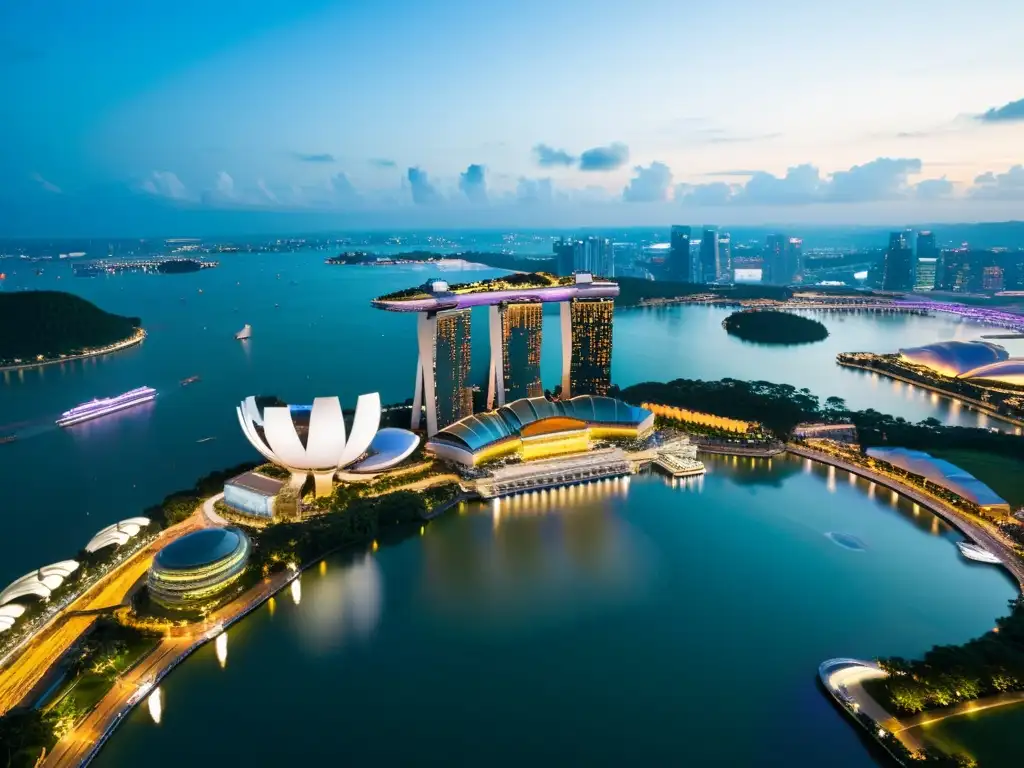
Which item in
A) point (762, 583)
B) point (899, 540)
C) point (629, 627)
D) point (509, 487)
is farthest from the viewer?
point (509, 487)

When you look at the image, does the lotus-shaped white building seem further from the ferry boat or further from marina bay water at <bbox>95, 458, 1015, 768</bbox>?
the ferry boat

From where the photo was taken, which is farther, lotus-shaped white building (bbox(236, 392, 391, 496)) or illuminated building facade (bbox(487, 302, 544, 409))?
illuminated building facade (bbox(487, 302, 544, 409))

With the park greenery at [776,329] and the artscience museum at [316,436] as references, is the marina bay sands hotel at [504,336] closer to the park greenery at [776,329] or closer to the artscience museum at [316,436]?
the artscience museum at [316,436]

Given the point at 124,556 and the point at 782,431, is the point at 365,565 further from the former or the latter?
the point at 782,431

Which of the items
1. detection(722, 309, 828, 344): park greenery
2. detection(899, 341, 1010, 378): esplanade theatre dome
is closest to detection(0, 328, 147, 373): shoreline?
detection(722, 309, 828, 344): park greenery

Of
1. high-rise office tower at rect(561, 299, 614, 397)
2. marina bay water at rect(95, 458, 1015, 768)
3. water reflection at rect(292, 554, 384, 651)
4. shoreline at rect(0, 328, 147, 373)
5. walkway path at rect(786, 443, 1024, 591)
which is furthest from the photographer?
shoreline at rect(0, 328, 147, 373)

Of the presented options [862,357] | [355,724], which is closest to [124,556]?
[355,724]
